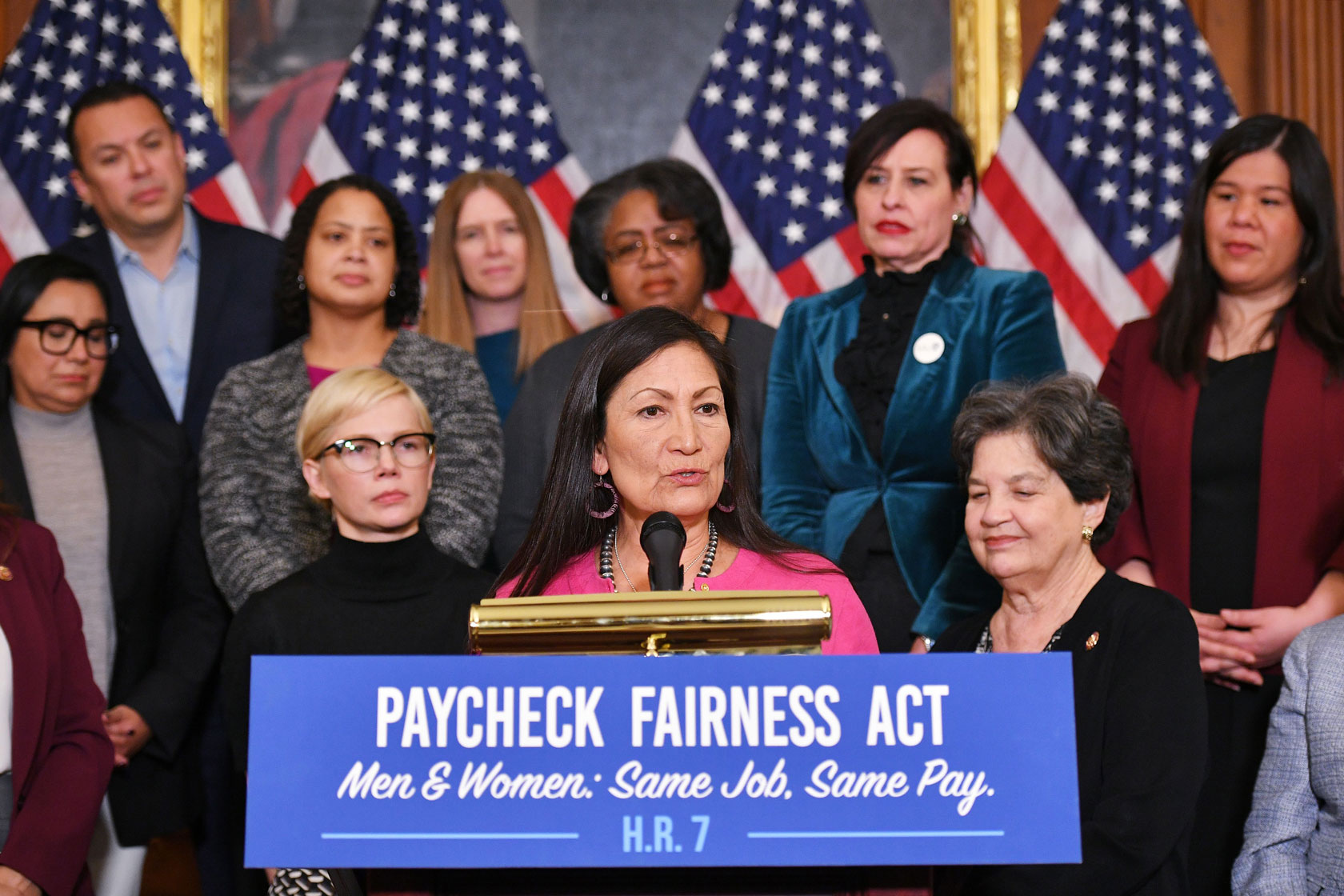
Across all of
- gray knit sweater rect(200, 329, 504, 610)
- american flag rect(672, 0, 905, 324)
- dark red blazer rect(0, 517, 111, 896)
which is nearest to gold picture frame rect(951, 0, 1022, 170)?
american flag rect(672, 0, 905, 324)

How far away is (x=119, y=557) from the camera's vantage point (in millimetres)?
3574

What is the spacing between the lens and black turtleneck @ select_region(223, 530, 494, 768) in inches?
118

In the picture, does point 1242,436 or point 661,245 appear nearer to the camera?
point 1242,436

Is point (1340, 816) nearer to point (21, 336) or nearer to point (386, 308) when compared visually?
point (386, 308)

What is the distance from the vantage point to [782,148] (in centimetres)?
510

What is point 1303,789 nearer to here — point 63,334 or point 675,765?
point 675,765

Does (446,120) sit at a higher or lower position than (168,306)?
higher

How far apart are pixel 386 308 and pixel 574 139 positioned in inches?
64.0

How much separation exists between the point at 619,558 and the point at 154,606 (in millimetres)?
1919

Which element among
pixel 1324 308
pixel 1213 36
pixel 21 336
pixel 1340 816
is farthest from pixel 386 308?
pixel 1213 36

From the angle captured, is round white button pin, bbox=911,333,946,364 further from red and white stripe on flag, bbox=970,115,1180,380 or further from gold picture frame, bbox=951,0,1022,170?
gold picture frame, bbox=951,0,1022,170

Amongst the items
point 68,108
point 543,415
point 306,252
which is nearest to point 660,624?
point 543,415

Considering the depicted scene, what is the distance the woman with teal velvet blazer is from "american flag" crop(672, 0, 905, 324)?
1688 mm

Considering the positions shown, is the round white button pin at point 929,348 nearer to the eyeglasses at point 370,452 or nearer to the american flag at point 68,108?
the eyeglasses at point 370,452
